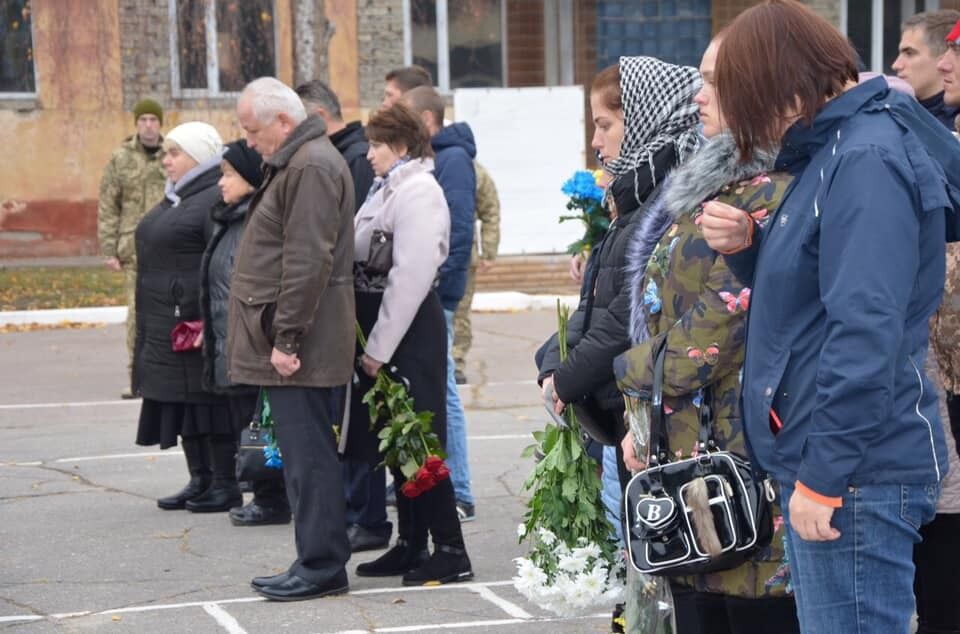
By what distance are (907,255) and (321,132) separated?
3.45 metres

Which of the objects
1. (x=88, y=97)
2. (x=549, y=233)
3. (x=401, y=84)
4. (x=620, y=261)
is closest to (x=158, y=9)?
(x=88, y=97)

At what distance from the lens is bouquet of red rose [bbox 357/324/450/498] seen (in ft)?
19.6

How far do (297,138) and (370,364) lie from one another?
939 mm

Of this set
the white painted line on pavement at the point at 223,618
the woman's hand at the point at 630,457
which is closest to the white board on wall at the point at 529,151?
the white painted line on pavement at the point at 223,618

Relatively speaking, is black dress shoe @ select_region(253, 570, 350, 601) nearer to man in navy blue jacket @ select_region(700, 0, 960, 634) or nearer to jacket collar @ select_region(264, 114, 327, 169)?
jacket collar @ select_region(264, 114, 327, 169)

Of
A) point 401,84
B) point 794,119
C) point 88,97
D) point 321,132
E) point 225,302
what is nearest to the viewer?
point 794,119

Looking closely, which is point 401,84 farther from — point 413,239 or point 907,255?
point 907,255

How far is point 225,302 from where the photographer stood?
6.99 meters

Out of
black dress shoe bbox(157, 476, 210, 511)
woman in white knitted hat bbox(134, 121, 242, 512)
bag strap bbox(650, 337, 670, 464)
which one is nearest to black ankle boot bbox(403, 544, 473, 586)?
woman in white knitted hat bbox(134, 121, 242, 512)

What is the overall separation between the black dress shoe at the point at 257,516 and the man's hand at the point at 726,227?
4.29 metres

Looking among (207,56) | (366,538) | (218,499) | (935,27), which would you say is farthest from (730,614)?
(207,56)

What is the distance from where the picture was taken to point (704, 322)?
3.74 metres

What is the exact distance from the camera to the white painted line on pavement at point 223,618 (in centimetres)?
550

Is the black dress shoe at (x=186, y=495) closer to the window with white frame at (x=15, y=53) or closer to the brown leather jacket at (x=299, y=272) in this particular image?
the brown leather jacket at (x=299, y=272)
